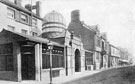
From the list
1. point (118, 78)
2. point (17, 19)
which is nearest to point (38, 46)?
point (118, 78)

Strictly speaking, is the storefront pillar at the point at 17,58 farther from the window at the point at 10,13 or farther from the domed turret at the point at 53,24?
the domed turret at the point at 53,24

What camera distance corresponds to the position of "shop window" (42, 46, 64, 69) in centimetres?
1756

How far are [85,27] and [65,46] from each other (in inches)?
700

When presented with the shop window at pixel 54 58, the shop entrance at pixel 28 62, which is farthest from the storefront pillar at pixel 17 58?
the shop window at pixel 54 58

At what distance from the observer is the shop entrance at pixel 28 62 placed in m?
16.0

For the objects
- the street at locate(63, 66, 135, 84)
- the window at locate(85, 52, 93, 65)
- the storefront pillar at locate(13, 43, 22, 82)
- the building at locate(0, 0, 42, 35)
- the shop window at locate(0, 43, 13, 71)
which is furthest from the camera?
the window at locate(85, 52, 93, 65)

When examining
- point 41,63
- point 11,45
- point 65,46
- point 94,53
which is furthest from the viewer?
point 94,53

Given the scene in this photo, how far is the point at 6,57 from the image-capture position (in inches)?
620

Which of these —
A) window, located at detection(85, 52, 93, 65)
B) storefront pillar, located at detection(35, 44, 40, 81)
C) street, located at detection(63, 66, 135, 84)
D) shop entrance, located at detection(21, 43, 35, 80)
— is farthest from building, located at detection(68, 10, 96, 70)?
street, located at detection(63, 66, 135, 84)

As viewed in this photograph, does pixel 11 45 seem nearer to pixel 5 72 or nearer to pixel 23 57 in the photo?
pixel 23 57

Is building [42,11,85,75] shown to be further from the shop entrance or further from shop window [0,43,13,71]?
shop window [0,43,13,71]

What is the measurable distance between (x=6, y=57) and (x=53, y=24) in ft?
72.9

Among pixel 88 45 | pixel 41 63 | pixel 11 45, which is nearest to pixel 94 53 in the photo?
pixel 88 45

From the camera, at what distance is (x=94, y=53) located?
1468 inches
